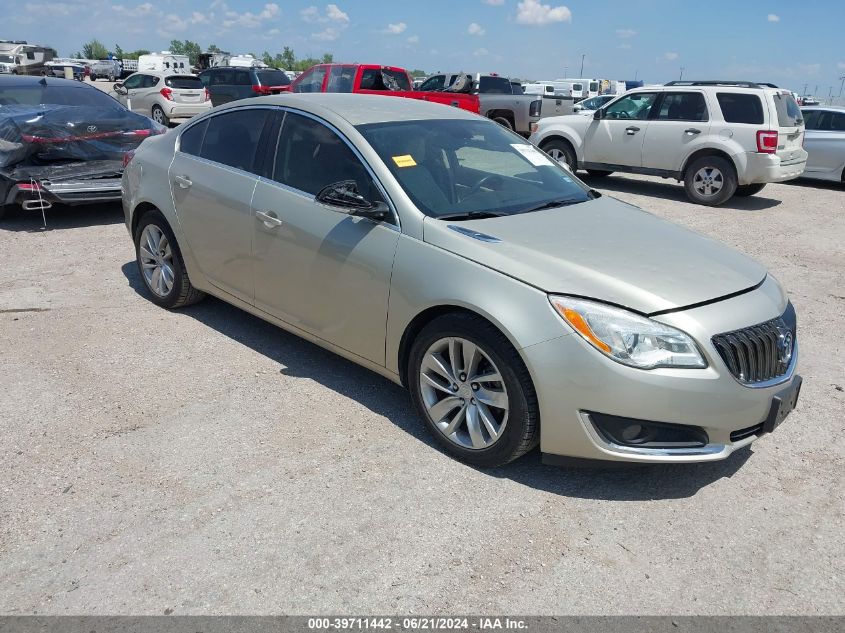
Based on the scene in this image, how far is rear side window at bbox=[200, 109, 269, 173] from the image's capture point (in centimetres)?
466

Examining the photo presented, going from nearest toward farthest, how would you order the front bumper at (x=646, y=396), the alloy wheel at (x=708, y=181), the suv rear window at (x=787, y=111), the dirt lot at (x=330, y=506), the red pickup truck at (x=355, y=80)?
the dirt lot at (x=330, y=506)
the front bumper at (x=646, y=396)
the suv rear window at (x=787, y=111)
the alloy wheel at (x=708, y=181)
the red pickup truck at (x=355, y=80)

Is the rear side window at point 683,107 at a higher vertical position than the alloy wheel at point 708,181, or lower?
higher

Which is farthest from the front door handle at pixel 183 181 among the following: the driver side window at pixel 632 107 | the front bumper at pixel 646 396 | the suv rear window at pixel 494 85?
the suv rear window at pixel 494 85

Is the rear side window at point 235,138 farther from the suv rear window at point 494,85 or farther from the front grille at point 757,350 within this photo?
the suv rear window at point 494,85

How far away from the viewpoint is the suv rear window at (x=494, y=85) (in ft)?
71.4

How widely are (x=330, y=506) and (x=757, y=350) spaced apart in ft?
6.62

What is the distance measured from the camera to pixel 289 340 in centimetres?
508

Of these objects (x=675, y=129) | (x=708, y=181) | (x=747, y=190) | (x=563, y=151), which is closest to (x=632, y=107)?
(x=675, y=129)

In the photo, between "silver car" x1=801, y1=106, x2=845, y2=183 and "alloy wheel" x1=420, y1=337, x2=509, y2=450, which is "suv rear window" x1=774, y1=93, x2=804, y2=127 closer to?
"silver car" x1=801, y1=106, x2=845, y2=183

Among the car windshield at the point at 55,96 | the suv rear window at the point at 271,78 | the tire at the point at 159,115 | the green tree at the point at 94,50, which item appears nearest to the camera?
the car windshield at the point at 55,96

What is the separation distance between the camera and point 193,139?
17.0 ft

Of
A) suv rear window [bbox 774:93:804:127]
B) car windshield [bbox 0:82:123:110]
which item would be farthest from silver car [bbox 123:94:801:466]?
suv rear window [bbox 774:93:804:127]

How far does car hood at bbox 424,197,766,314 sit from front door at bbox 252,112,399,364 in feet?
1.43

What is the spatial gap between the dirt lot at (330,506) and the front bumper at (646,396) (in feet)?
1.07
